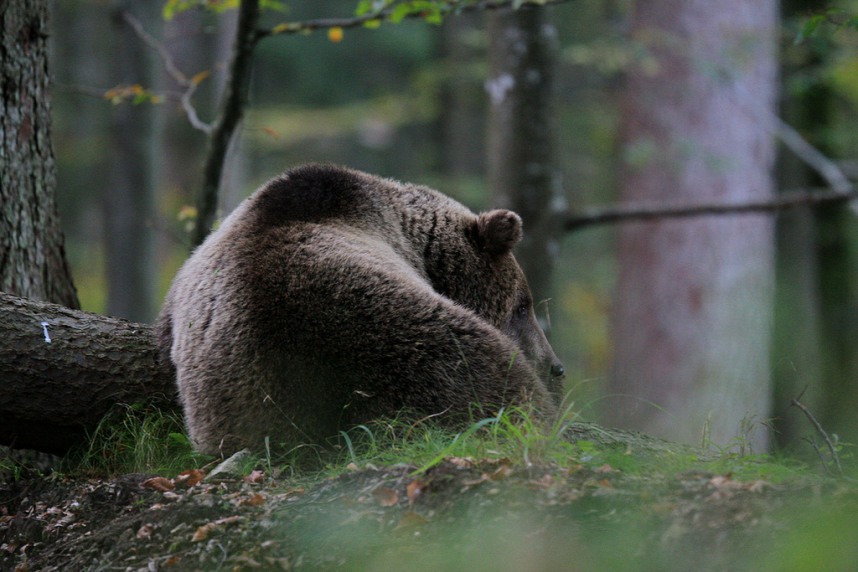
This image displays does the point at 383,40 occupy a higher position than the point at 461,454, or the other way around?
the point at 383,40

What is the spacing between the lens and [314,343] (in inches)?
170

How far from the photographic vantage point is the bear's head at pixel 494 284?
5699 millimetres

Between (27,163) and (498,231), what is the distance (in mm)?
3089

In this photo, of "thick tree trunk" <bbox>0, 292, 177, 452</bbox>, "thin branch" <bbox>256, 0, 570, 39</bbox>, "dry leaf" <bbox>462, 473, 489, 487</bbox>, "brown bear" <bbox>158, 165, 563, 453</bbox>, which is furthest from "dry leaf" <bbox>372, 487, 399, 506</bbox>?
"thin branch" <bbox>256, 0, 570, 39</bbox>

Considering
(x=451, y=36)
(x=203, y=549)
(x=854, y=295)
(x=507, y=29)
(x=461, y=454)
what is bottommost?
(x=854, y=295)

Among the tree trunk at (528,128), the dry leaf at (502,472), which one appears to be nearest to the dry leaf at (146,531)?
the dry leaf at (502,472)

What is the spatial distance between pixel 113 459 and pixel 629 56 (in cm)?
884

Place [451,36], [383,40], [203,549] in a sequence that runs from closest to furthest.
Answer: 1. [203,549]
2. [451,36]
3. [383,40]

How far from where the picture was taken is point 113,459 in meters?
4.92

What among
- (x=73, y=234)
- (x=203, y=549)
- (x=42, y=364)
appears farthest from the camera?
(x=73, y=234)

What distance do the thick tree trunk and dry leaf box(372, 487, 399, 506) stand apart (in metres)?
2.03

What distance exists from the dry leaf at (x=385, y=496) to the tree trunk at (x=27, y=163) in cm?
330

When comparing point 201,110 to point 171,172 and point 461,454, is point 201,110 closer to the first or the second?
point 171,172

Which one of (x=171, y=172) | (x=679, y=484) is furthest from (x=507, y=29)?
(x=171, y=172)
